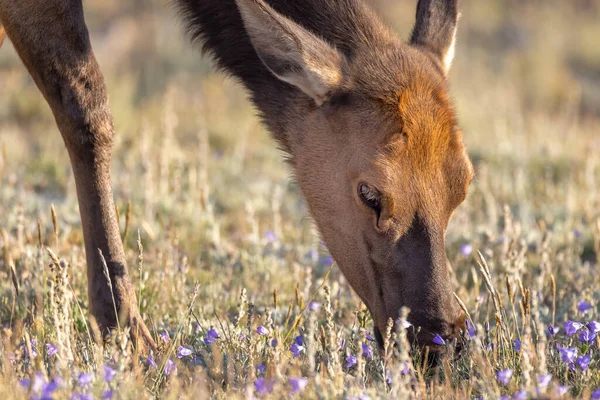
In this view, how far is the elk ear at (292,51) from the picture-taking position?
13.6 feet

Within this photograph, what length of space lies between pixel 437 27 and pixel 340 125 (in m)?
1.03

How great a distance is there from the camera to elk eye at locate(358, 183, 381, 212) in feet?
13.4

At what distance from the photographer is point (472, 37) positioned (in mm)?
21797

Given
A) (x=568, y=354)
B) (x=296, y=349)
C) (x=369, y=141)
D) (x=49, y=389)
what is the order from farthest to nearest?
1. (x=369, y=141)
2. (x=296, y=349)
3. (x=568, y=354)
4. (x=49, y=389)

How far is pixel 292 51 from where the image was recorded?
422cm

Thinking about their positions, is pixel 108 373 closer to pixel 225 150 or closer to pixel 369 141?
pixel 369 141

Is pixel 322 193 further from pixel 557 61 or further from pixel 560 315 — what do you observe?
pixel 557 61

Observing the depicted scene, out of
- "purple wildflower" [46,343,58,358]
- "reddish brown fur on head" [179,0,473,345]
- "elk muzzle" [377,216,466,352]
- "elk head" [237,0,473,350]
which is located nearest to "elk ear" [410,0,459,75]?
"reddish brown fur on head" [179,0,473,345]

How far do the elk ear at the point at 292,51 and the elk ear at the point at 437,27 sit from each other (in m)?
0.75

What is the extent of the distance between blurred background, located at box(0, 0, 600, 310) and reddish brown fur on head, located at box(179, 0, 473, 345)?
2.30ft

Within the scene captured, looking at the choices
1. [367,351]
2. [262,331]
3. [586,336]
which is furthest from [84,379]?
[586,336]

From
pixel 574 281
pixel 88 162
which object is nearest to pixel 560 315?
pixel 574 281

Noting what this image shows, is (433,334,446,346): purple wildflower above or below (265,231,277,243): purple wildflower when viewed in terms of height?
below

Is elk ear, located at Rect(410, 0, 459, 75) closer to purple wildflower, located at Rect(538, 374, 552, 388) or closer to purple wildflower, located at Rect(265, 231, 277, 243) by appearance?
purple wildflower, located at Rect(265, 231, 277, 243)
